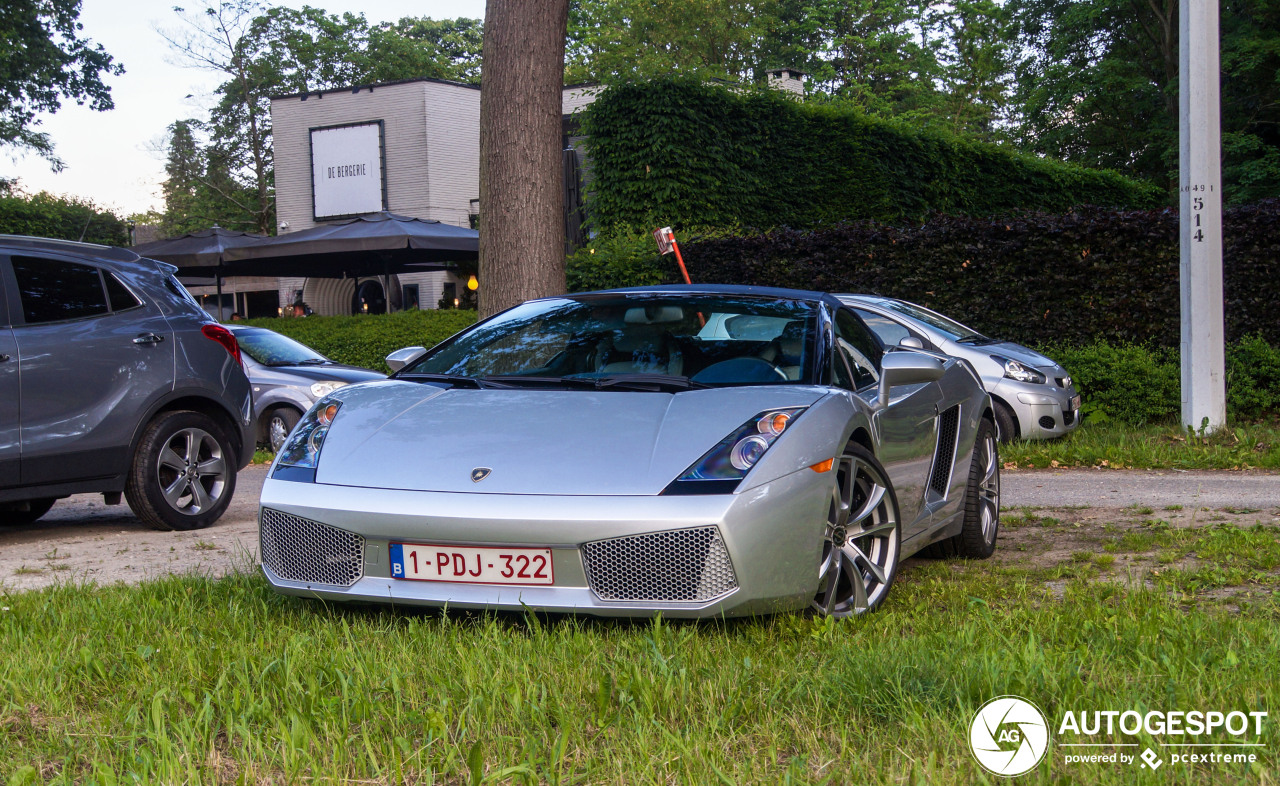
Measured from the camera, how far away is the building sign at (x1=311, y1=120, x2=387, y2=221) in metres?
36.3

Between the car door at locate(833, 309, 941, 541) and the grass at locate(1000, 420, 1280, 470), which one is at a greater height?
the car door at locate(833, 309, 941, 541)

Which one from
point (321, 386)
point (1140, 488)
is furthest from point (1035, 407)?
point (321, 386)

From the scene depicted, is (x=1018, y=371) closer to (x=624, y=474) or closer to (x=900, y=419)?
(x=900, y=419)

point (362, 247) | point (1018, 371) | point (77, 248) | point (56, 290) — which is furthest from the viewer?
point (362, 247)

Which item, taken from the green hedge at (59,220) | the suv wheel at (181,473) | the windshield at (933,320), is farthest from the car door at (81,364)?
the green hedge at (59,220)

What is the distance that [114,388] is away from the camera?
21.9ft

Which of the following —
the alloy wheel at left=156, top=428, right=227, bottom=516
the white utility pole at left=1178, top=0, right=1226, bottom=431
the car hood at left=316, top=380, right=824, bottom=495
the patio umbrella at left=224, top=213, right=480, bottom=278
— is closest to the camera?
the car hood at left=316, top=380, right=824, bottom=495

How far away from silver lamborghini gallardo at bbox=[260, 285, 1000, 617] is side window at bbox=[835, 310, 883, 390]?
0.03 m

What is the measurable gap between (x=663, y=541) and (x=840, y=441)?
794mm

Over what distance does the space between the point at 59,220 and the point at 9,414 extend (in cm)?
3948

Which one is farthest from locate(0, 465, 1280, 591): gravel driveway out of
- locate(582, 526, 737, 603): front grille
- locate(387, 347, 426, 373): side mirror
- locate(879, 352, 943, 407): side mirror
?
locate(879, 352, 943, 407): side mirror

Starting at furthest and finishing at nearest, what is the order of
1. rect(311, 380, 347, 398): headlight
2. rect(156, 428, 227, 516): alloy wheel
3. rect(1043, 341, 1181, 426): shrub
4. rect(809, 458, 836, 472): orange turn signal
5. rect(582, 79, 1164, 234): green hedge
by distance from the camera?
rect(582, 79, 1164, 234): green hedge → rect(311, 380, 347, 398): headlight → rect(1043, 341, 1181, 426): shrub → rect(156, 428, 227, 516): alloy wheel → rect(809, 458, 836, 472): orange turn signal

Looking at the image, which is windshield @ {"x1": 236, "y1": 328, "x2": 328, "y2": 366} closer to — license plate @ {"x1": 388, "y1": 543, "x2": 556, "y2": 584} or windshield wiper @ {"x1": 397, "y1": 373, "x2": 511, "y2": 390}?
windshield wiper @ {"x1": 397, "y1": 373, "x2": 511, "y2": 390}

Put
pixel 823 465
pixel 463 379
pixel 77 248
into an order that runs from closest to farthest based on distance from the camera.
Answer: pixel 823 465
pixel 463 379
pixel 77 248
